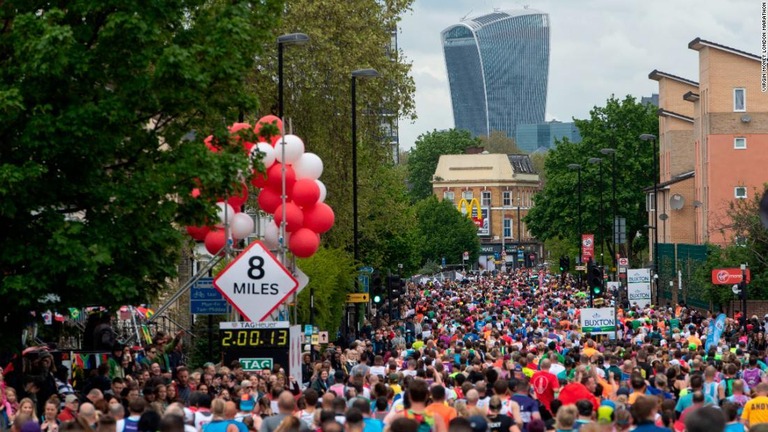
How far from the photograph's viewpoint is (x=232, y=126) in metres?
24.8

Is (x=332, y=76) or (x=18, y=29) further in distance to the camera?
(x=332, y=76)

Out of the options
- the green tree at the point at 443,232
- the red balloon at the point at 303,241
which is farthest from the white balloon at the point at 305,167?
the green tree at the point at 443,232

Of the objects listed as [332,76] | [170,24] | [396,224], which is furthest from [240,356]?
[396,224]

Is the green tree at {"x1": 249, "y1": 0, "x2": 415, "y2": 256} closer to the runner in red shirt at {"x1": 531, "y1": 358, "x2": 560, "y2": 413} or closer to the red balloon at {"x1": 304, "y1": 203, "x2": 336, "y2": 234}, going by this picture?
the red balloon at {"x1": 304, "y1": 203, "x2": 336, "y2": 234}

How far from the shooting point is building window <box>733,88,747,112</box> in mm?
80812

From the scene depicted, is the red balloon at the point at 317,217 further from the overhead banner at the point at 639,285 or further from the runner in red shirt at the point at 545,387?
the overhead banner at the point at 639,285

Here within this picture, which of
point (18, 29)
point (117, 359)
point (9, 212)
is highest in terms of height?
point (18, 29)

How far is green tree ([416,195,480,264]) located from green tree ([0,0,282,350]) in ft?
442

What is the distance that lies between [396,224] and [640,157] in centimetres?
4616

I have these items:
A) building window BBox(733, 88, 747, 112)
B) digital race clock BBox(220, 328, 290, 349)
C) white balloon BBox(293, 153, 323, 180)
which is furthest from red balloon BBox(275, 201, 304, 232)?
building window BBox(733, 88, 747, 112)

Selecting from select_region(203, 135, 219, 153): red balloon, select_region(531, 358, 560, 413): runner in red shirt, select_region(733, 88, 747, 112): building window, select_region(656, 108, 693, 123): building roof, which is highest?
select_region(656, 108, 693, 123): building roof

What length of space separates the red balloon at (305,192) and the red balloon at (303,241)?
576 mm

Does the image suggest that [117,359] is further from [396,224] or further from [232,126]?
[396,224]

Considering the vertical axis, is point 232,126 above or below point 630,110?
below
